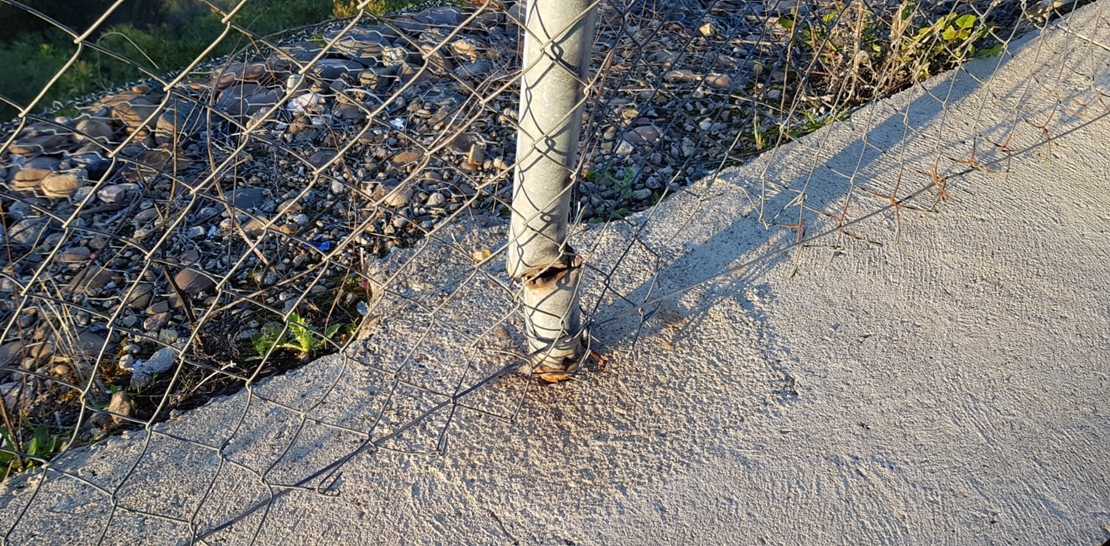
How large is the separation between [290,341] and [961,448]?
1696 mm

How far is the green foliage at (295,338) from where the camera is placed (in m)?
2.11

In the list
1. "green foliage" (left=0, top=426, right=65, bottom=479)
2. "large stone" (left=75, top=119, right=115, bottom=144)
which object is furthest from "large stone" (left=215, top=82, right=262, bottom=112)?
"green foliage" (left=0, top=426, right=65, bottom=479)

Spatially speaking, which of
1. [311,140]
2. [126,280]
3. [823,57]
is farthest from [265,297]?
[823,57]

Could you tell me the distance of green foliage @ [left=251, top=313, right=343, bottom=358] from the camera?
2.11 metres

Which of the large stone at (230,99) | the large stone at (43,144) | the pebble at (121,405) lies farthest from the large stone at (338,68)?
the pebble at (121,405)

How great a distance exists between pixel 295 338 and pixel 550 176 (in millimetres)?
982

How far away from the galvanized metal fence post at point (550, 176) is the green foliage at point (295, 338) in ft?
2.05

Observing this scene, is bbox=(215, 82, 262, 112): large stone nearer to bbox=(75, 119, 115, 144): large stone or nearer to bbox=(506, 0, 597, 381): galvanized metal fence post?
bbox=(75, 119, 115, 144): large stone

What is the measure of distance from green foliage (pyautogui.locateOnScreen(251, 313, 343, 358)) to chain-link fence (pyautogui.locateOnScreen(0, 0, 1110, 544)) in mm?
10

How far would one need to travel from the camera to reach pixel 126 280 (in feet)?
8.31

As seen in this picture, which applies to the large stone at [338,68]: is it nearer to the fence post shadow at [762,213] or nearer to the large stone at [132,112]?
the large stone at [132,112]

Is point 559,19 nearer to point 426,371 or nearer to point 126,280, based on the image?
point 426,371

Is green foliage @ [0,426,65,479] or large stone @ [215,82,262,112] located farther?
large stone @ [215,82,262,112]

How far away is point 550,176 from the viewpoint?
62.6 inches
